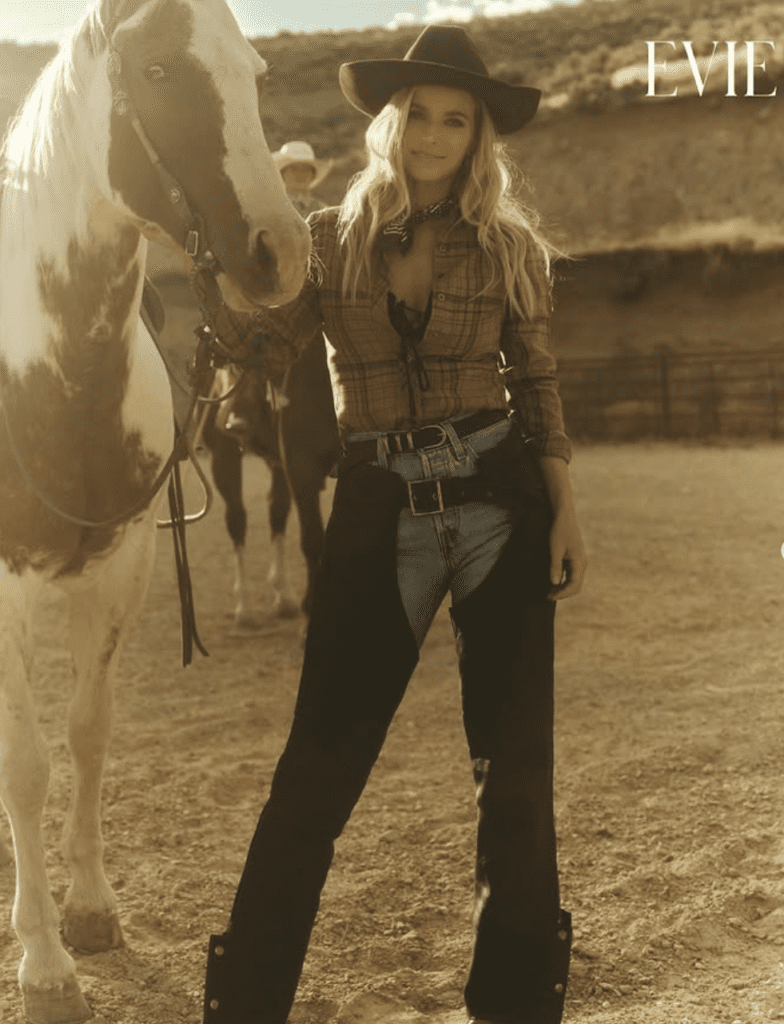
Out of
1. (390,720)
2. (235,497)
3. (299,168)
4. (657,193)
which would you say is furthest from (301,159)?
(657,193)

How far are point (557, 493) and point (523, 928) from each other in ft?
2.69

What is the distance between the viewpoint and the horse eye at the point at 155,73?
2014 millimetres

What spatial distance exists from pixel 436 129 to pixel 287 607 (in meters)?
4.36

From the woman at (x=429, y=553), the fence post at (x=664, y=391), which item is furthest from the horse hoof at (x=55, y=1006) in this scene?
the fence post at (x=664, y=391)

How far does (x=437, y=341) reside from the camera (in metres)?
2.08

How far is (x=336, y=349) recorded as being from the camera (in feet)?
7.11

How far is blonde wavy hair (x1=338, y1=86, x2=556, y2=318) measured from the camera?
2070 mm

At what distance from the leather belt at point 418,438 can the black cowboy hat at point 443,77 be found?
586 mm

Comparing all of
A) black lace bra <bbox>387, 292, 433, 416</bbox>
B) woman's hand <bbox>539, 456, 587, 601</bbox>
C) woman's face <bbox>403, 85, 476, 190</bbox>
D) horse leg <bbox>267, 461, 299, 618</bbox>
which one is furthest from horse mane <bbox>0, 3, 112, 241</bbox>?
horse leg <bbox>267, 461, 299, 618</bbox>

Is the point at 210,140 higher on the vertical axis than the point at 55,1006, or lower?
higher

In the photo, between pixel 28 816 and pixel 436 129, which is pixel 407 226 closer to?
pixel 436 129

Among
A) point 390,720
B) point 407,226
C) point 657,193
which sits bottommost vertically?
point 390,720

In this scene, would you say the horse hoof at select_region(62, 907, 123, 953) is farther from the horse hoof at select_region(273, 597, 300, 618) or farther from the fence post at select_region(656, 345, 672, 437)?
the fence post at select_region(656, 345, 672, 437)

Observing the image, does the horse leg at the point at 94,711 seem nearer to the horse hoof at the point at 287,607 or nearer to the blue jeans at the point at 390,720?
the blue jeans at the point at 390,720
